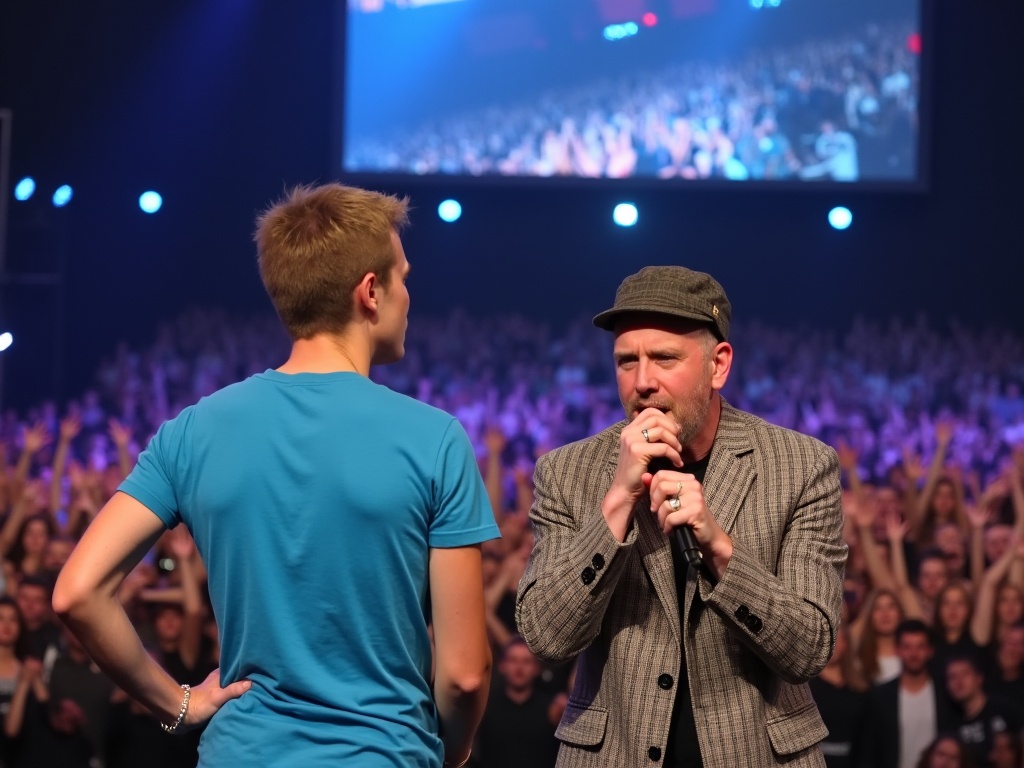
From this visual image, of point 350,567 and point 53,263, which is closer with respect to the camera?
point 350,567

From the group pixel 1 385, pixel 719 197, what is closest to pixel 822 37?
pixel 719 197

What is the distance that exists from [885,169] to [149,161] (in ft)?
16.2

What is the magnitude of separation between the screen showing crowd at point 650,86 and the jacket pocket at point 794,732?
6.80 m

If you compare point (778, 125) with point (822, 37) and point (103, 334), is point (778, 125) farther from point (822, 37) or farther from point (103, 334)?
point (103, 334)

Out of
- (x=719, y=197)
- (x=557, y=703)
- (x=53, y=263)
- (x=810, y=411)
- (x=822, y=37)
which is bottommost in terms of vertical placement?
(x=557, y=703)

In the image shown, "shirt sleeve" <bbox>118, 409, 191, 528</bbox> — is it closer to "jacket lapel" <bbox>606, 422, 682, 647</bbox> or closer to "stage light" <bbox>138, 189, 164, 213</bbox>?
"jacket lapel" <bbox>606, 422, 682, 647</bbox>

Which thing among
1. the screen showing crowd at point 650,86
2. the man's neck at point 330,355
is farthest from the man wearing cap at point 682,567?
the screen showing crowd at point 650,86

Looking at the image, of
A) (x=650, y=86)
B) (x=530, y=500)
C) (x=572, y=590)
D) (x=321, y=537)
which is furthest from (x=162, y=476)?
(x=650, y=86)

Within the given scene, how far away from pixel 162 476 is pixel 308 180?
7254 millimetres

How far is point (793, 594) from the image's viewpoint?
68.2 inches

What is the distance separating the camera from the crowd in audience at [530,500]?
4418 mm

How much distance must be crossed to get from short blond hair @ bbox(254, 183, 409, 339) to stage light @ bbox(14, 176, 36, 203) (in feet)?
24.7

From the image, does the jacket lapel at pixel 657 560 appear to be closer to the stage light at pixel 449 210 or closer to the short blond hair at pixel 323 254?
the short blond hair at pixel 323 254

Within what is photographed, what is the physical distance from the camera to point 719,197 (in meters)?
8.87
